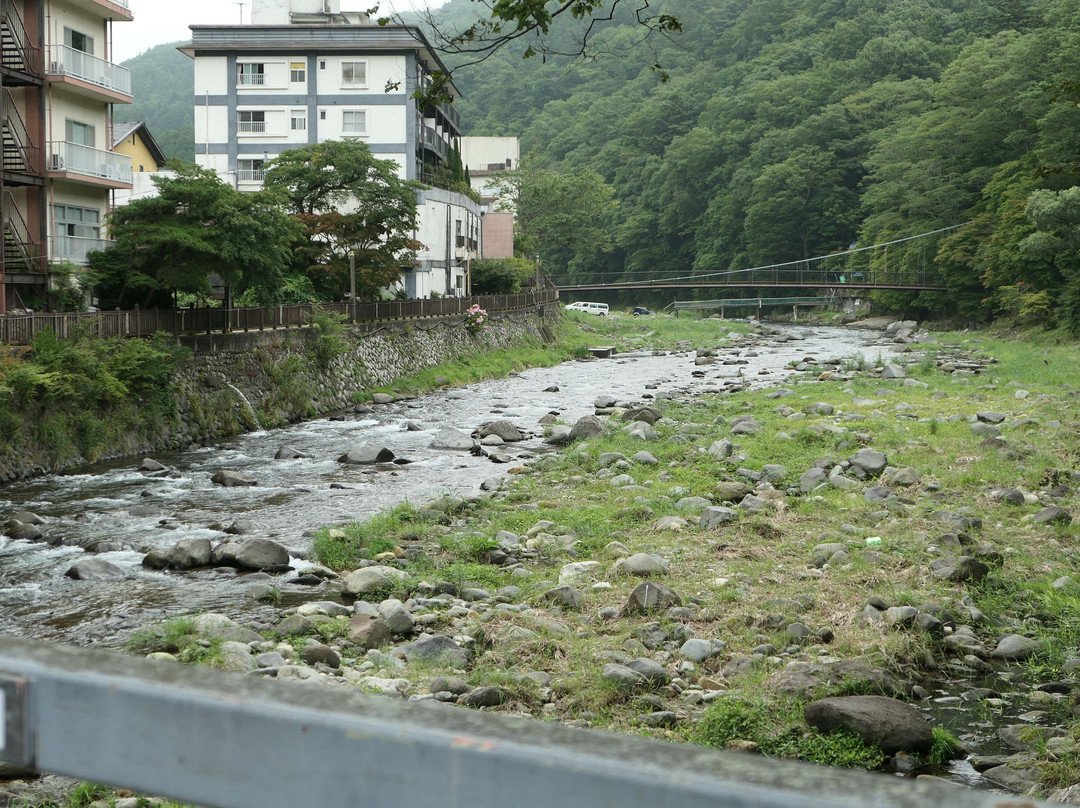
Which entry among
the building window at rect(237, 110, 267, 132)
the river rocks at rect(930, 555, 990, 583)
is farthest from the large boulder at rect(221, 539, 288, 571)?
the building window at rect(237, 110, 267, 132)

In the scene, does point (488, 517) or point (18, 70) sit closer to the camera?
point (488, 517)

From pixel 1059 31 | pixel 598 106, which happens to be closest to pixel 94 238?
pixel 1059 31

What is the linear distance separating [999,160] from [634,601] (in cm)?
5264

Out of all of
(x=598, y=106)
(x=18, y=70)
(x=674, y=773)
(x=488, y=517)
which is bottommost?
(x=488, y=517)

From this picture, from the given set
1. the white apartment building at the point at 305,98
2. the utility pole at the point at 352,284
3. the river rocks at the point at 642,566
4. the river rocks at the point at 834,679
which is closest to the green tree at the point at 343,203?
the utility pole at the point at 352,284

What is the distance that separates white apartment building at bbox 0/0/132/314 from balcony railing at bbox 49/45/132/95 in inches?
0.9

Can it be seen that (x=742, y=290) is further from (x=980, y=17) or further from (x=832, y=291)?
(x=980, y=17)

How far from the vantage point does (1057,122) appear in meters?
42.9

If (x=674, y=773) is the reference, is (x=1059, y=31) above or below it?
above

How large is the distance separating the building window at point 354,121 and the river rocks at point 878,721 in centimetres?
4229

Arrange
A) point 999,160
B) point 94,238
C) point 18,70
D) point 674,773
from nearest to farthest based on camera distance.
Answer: point 674,773
point 18,70
point 94,238
point 999,160

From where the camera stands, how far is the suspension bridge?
58.0 meters

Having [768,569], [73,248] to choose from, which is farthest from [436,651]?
[73,248]

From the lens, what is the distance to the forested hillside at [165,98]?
2958 inches
